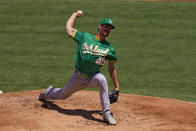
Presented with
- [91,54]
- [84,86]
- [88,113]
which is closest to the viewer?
[91,54]

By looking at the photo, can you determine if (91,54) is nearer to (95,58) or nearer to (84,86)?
(95,58)

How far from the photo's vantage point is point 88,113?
8055 millimetres

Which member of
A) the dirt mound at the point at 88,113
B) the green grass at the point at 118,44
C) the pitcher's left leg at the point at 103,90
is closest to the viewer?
the dirt mound at the point at 88,113

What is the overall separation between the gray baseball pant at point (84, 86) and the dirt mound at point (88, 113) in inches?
11.6

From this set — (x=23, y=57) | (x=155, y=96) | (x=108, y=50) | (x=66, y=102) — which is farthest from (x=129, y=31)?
(x=108, y=50)

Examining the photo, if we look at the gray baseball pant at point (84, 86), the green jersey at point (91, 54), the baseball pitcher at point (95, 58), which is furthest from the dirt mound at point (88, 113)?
the green jersey at point (91, 54)

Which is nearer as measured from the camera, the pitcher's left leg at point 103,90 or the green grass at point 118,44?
the pitcher's left leg at point 103,90

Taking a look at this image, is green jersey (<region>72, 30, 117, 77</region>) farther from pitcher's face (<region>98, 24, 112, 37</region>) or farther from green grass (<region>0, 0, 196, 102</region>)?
green grass (<region>0, 0, 196, 102</region>)

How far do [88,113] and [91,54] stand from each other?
138cm

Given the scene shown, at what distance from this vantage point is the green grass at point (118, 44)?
10641 mm

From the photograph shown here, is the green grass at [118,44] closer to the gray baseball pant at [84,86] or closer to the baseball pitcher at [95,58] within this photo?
the gray baseball pant at [84,86]

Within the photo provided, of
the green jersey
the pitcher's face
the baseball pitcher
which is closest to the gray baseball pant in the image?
the baseball pitcher

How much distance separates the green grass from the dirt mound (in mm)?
1028


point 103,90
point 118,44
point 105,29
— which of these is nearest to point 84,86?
point 103,90
